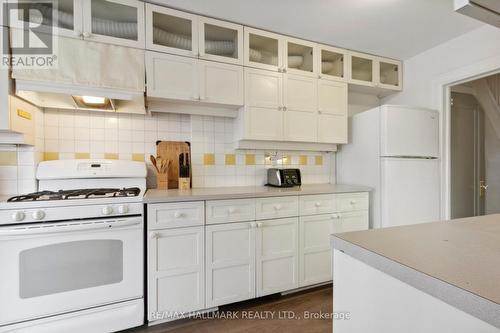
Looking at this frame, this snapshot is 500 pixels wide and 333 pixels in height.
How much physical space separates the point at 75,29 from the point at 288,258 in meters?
2.35

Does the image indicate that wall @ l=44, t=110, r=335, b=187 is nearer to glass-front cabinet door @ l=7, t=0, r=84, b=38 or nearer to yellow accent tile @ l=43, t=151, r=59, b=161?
yellow accent tile @ l=43, t=151, r=59, b=161

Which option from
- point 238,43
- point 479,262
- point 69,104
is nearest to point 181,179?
point 69,104

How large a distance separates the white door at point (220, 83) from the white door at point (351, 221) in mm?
1412

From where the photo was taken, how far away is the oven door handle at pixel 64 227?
1.35 m

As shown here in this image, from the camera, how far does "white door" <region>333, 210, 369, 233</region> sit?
7.23ft

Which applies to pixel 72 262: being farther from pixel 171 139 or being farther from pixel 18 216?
pixel 171 139

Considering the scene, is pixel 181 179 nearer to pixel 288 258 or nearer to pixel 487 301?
pixel 288 258

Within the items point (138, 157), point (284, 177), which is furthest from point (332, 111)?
point (138, 157)

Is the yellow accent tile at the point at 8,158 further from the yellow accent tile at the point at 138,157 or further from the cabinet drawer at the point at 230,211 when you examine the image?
the cabinet drawer at the point at 230,211

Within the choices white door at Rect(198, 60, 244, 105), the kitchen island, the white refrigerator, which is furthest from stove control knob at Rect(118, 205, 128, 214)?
the white refrigerator

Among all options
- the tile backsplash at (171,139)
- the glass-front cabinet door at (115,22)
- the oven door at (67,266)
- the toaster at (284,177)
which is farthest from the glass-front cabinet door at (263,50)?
the oven door at (67,266)

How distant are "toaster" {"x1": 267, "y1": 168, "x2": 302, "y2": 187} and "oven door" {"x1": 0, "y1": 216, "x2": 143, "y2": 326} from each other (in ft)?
4.20

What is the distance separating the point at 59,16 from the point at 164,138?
3.59 ft

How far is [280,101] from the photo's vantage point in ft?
7.36
